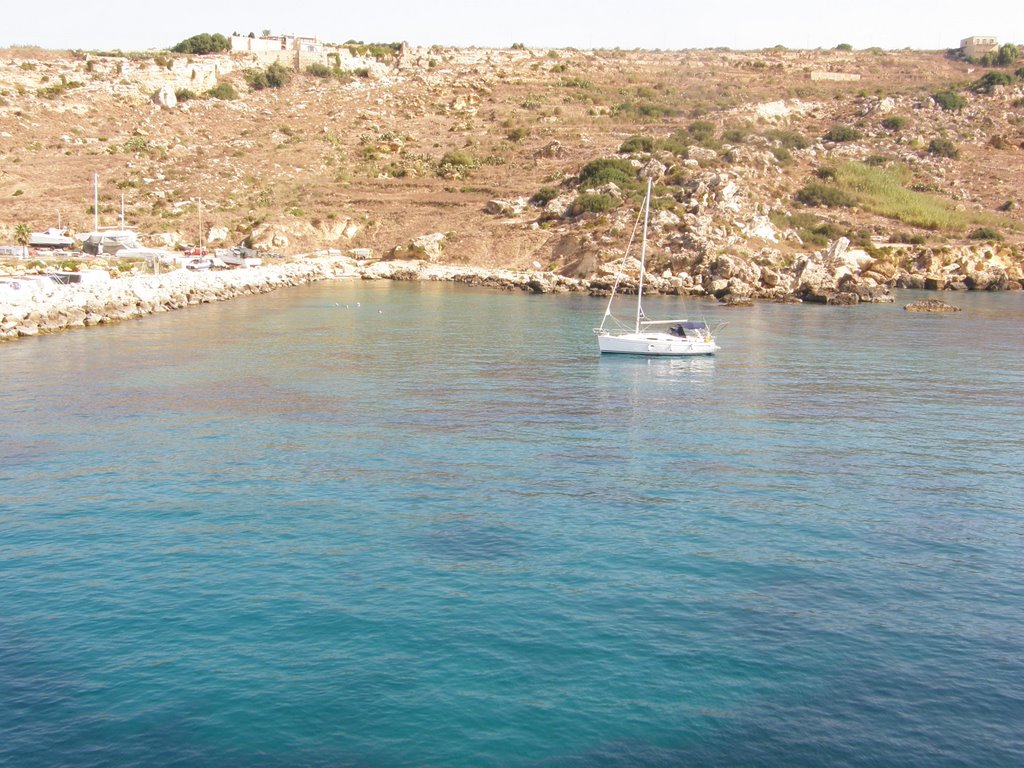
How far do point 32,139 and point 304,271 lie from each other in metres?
42.3

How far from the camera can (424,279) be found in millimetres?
81812

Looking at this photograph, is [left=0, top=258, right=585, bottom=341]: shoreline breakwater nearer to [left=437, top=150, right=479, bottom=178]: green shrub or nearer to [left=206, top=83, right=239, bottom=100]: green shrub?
[left=437, top=150, right=479, bottom=178]: green shrub

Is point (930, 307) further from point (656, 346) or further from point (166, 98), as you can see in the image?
point (166, 98)

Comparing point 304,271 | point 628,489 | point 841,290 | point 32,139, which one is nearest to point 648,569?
point 628,489

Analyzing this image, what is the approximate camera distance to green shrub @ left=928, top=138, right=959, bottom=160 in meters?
109

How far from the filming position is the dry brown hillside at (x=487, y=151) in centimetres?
8694

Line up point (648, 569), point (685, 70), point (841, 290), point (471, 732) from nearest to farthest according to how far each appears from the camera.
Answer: point (471, 732), point (648, 569), point (841, 290), point (685, 70)

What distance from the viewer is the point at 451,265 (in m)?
84.3

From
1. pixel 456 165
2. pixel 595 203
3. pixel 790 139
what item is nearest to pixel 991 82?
pixel 790 139

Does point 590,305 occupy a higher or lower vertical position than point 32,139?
lower

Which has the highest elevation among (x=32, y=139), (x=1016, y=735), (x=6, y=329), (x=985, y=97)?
(x=985, y=97)

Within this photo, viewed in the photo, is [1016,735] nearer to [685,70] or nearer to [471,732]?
[471,732]

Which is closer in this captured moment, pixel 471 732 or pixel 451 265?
pixel 471 732

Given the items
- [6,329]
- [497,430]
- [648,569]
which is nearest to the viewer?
[648,569]
